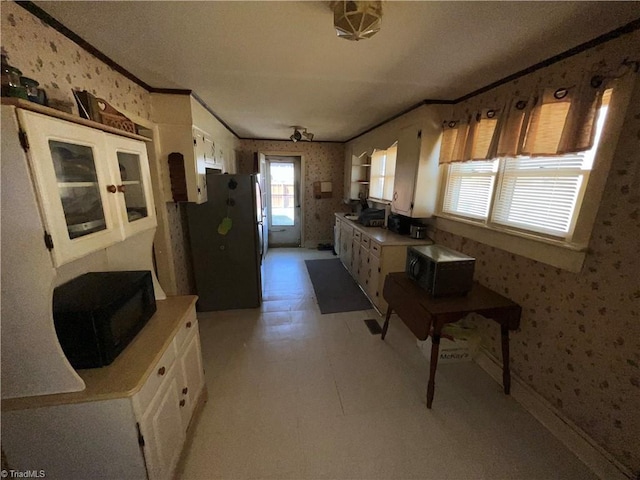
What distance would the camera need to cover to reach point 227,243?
2.90 meters

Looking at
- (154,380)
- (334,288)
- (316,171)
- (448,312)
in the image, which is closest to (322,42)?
(448,312)

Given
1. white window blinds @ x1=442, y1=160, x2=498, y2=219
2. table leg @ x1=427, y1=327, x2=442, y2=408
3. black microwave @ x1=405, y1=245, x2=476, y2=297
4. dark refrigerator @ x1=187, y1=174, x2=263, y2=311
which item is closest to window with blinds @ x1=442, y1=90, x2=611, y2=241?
white window blinds @ x1=442, y1=160, x2=498, y2=219

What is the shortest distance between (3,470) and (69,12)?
209 centimetres

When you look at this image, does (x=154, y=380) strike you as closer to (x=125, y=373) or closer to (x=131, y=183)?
(x=125, y=373)

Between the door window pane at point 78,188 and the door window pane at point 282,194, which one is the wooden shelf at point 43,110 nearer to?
the door window pane at point 78,188

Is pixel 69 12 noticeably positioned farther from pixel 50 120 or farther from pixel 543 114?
pixel 543 114

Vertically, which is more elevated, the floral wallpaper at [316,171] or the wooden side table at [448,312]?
the floral wallpaper at [316,171]

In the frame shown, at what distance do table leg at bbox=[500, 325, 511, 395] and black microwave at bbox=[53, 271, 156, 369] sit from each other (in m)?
2.40

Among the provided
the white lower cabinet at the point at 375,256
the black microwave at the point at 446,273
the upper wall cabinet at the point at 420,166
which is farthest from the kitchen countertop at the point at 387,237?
the black microwave at the point at 446,273

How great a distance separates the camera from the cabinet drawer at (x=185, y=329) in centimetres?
139

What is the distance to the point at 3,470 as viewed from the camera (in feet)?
3.37

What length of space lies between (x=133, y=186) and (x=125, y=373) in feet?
3.24

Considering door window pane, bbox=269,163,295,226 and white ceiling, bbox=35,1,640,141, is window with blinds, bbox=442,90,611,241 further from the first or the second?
door window pane, bbox=269,163,295,226

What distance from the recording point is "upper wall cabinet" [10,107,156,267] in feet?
2.57
